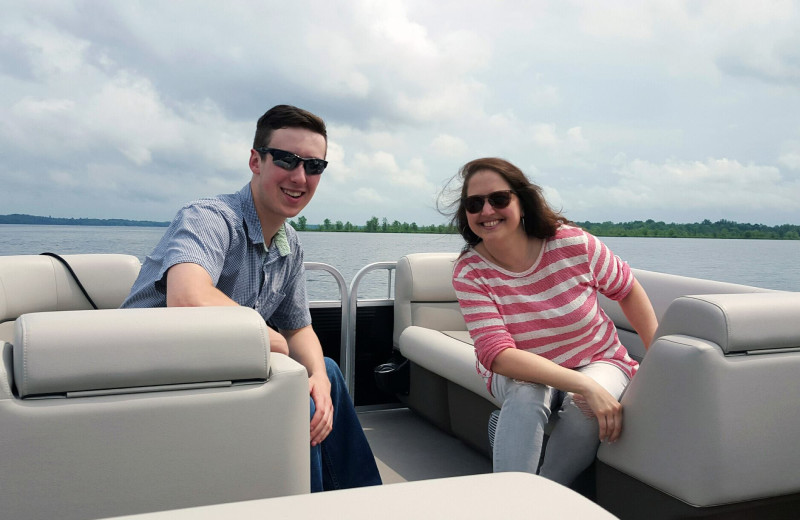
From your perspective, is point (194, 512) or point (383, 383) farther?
point (383, 383)

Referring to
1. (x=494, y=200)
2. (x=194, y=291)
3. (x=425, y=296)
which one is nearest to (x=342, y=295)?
(x=425, y=296)

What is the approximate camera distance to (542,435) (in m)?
1.91

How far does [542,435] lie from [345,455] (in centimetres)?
57

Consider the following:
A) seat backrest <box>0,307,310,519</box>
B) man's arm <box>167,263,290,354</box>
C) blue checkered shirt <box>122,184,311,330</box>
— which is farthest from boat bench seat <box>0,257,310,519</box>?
blue checkered shirt <box>122,184,311,330</box>

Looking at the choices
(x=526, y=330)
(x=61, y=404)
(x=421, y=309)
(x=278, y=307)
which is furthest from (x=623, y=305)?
(x=61, y=404)

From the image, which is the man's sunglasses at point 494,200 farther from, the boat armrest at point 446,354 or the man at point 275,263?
the boat armrest at point 446,354

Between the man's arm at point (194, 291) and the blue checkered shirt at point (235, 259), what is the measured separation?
0.03 metres

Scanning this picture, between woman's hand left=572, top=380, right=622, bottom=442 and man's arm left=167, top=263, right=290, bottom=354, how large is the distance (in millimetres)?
848

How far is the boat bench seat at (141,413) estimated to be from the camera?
1239 millimetres

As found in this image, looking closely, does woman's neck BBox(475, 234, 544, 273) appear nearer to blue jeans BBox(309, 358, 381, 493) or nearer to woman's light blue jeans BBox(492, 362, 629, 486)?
woman's light blue jeans BBox(492, 362, 629, 486)

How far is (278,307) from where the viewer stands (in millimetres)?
2201

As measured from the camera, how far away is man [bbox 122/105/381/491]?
1.77m

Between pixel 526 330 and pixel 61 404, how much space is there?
4.46ft

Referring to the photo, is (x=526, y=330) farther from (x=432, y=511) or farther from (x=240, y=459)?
(x=432, y=511)
